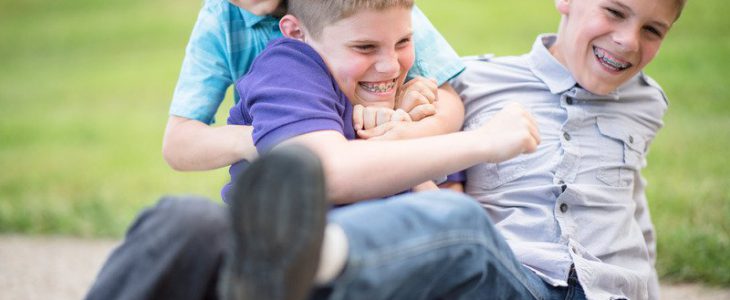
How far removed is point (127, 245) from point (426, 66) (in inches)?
41.1

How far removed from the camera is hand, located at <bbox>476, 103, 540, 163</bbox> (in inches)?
70.7

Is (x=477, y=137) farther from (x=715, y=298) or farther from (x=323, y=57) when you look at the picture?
(x=715, y=298)

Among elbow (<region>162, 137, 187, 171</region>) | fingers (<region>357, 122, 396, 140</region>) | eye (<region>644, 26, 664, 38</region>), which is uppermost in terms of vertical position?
eye (<region>644, 26, 664, 38</region>)

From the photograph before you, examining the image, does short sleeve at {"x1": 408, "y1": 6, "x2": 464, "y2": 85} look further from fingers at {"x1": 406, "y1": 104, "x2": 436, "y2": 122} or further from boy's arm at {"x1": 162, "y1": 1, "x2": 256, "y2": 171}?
boy's arm at {"x1": 162, "y1": 1, "x2": 256, "y2": 171}

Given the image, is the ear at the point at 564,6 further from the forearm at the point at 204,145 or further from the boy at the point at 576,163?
the forearm at the point at 204,145

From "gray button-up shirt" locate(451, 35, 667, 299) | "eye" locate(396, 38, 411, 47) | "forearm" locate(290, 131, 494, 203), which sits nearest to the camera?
"forearm" locate(290, 131, 494, 203)

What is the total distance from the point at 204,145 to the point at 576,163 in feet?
3.32

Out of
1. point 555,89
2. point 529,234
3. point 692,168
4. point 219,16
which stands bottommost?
point 692,168

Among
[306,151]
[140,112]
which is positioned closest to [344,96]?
[306,151]

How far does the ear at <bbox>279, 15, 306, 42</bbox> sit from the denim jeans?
633 mm

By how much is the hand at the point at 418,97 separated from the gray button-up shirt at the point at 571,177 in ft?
0.97

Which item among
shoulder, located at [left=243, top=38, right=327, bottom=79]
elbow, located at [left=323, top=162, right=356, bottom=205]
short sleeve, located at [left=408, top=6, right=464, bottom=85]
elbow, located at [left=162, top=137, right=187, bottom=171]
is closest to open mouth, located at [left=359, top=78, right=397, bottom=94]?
shoulder, located at [left=243, top=38, right=327, bottom=79]

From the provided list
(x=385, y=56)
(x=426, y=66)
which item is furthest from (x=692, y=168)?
(x=385, y=56)

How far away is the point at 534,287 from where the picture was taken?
1.98 meters
